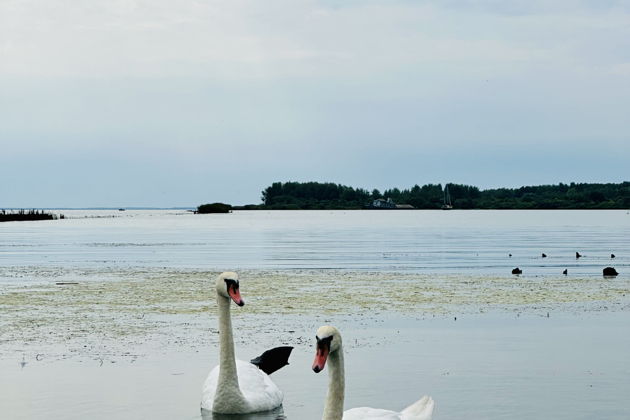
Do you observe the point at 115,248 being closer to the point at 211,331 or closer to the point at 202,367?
the point at 211,331

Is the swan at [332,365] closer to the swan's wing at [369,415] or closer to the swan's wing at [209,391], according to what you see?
the swan's wing at [369,415]

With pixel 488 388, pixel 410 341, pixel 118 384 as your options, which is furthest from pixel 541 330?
pixel 118 384

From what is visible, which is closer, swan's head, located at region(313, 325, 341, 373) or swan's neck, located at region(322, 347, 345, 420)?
swan's head, located at region(313, 325, 341, 373)

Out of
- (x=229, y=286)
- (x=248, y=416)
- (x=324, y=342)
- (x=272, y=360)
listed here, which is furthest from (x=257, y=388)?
(x=324, y=342)

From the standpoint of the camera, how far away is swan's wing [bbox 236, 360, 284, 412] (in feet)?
38.3

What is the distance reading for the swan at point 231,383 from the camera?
1147 centimetres

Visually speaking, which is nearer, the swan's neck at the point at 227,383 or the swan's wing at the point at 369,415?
the swan's wing at the point at 369,415

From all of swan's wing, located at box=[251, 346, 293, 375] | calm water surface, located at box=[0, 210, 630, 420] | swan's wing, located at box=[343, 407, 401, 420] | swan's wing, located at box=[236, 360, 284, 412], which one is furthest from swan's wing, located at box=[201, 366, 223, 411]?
swan's wing, located at box=[343, 407, 401, 420]

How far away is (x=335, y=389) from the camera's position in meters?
8.24

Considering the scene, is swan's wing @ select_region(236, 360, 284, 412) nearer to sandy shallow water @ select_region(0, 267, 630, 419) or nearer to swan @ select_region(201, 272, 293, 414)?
swan @ select_region(201, 272, 293, 414)

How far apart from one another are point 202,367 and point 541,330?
657cm

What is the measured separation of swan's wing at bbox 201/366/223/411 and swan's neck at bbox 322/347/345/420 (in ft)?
11.8

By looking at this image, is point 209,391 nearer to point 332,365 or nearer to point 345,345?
point 332,365

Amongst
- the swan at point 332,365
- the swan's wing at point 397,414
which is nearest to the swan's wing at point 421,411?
the swan's wing at point 397,414
